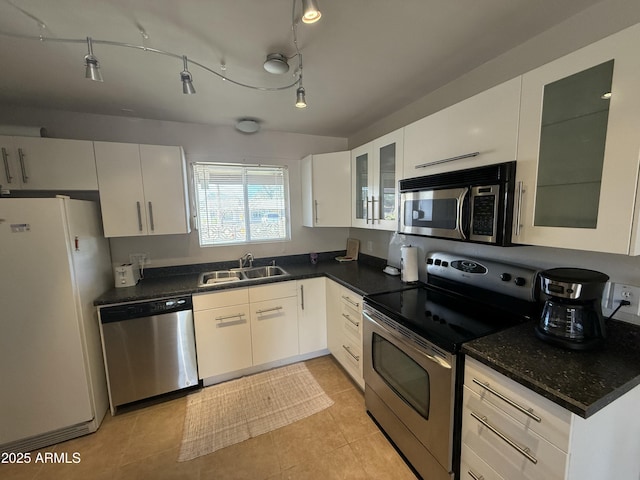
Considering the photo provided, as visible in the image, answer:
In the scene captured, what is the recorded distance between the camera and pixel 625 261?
1.12 meters

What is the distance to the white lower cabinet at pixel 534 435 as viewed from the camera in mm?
860

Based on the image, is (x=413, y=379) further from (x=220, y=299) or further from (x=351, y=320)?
(x=220, y=299)

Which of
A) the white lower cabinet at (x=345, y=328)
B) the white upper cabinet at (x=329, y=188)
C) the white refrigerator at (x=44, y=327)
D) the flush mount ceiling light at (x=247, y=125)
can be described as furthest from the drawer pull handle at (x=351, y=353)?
the flush mount ceiling light at (x=247, y=125)

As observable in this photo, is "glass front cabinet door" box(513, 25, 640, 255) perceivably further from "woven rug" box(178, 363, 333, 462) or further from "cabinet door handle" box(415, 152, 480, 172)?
"woven rug" box(178, 363, 333, 462)

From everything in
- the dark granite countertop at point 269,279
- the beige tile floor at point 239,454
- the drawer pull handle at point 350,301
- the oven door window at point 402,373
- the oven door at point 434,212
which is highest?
the oven door at point 434,212

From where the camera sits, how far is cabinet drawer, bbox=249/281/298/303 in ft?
7.62

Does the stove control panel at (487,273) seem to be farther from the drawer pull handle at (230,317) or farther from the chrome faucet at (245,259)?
the chrome faucet at (245,259)

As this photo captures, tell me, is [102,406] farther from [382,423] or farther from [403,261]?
[403,261]

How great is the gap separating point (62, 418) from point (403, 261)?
271cm

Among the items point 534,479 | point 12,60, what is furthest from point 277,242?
point 534,479

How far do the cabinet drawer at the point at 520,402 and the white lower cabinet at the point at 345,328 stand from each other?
952 mm

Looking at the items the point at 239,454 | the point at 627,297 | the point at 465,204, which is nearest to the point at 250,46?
the point at 465,204

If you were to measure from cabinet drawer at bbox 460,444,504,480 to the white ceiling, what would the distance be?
2.03 m

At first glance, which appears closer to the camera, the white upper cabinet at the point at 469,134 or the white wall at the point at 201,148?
the white upper cabinet at the point at 469,134
